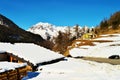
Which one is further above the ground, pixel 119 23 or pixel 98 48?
pixel 119 23

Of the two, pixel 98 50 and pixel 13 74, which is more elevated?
→ pixel 98 50

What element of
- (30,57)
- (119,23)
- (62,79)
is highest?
(119,23)

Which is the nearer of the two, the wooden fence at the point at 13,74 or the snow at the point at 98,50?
the wooden fence at the point at 13,74

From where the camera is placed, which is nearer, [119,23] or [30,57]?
[30,57]

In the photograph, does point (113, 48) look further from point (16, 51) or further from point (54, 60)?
point (16, 51)

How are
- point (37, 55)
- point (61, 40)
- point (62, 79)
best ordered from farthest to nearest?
point (61, 40) < point (37, 55) < point (62, 79)

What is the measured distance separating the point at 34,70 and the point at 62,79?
1040 cm

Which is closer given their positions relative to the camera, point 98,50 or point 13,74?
point 13,74

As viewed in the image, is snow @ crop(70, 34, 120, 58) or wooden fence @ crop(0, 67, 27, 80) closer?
wooden fence @ crop(0, 67, 27, 80)

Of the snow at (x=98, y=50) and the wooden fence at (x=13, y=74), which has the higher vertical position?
the snow at (x=98, y=50)

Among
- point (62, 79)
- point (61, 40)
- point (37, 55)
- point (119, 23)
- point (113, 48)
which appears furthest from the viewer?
point (119, 23)

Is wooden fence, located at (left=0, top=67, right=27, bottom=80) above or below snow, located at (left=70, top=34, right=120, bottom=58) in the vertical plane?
below

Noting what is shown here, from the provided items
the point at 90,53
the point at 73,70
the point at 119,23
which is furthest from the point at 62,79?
the point at 119,23

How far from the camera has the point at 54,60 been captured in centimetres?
5459
